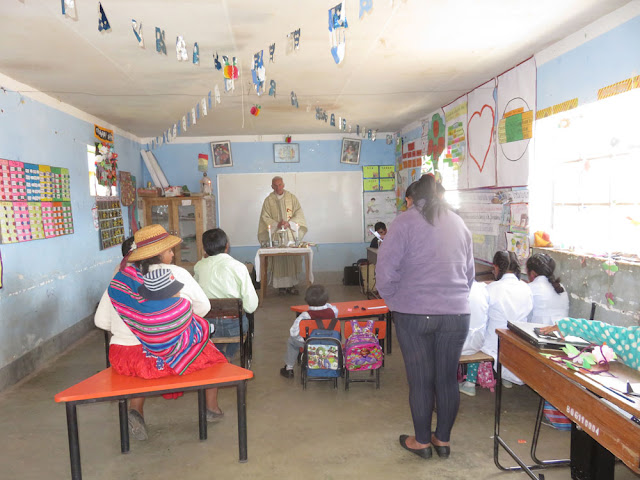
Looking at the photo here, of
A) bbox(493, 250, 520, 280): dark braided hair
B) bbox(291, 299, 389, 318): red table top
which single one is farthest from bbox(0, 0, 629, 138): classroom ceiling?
bbox(291, 299, 389, 318): red table top

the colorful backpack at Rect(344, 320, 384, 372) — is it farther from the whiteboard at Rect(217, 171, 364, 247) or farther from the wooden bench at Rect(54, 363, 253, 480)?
the whiteboard at Rect(217, 171, 364, 247)

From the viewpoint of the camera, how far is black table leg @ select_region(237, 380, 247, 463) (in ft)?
7.45

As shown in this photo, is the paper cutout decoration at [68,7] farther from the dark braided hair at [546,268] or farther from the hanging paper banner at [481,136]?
the hanging paper banner at [481,136]

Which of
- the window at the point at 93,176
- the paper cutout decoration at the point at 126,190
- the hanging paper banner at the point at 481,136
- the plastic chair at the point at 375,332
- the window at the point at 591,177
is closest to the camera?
the window at the point at 591,177

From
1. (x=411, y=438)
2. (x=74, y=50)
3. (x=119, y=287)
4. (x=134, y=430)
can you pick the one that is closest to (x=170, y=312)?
(x=119, y=287)

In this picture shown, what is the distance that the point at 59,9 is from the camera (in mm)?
2607

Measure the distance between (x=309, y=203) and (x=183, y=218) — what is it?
2116 mm

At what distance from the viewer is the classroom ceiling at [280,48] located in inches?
106

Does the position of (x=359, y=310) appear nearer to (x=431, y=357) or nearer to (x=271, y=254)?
(x=431, y=357)

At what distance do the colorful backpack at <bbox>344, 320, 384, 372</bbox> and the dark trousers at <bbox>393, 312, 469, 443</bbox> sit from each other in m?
0.96

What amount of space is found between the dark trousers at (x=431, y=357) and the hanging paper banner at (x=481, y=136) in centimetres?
258

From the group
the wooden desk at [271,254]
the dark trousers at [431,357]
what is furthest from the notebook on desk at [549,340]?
the wooden desk at [271,254]

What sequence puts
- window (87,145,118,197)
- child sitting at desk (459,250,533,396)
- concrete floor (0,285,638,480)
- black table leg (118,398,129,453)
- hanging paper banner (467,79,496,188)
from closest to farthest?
1. concrete floor (0,285,638,480)
2. black table leg (118,398,129,453)
3. child sitting at desk (459,250,533,396)
4. hanging paper banner (467,79,496,188)
5. window (87,145,118,197)

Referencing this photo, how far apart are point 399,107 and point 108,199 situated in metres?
3.93
